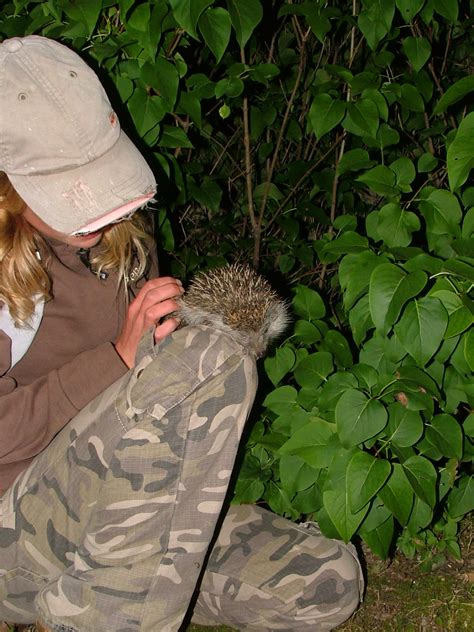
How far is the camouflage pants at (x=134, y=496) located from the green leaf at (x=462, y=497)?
79 cm

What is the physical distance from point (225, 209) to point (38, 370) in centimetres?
171

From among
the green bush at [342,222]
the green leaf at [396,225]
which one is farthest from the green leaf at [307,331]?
the green leaf at [396,225]

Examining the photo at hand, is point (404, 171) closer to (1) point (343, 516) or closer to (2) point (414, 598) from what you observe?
(1) point (343, 516)

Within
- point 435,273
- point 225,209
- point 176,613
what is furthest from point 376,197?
point 176,613

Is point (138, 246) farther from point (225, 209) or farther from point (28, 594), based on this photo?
point (225, 209)

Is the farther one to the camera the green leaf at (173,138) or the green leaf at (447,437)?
the green leaf at (173,138)

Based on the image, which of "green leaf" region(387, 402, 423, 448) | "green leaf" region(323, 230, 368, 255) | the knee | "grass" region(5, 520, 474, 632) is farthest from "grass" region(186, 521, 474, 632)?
"green leaf" region(323, 230, 368, 255)

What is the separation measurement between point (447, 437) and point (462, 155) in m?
0.65

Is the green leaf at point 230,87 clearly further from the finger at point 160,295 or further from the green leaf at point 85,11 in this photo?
the finger at point 160,295

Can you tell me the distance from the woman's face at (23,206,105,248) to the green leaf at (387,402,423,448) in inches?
30.9

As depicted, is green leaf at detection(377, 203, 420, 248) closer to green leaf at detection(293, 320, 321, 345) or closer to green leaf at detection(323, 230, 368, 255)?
green leaf at detection(323, 230, 368, 255)

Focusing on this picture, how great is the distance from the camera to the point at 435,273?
1.64 m

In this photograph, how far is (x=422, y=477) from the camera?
1.79 m

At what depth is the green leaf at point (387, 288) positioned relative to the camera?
5.07ft
